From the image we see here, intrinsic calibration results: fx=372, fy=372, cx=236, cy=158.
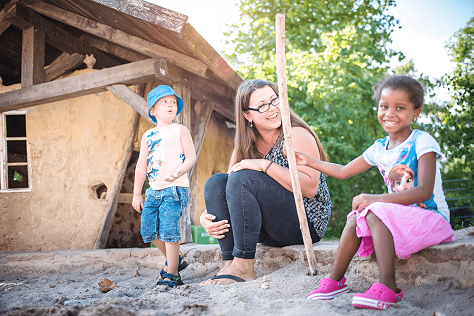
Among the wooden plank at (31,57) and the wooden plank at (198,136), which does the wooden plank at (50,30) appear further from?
the wooden plank at (198,136)

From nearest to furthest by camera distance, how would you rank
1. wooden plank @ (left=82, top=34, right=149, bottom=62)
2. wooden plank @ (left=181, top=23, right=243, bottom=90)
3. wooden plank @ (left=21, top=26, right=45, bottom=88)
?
wooden plank @ (left=181, top=23, right=243, bottom=90), wooden plank @ (left=21, top=26, right=45, bottom=88), wooden plank @ (left=82, top=34, right=149, bottom=62)

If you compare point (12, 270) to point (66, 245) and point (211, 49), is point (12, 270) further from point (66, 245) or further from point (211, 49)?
point (211, 49)

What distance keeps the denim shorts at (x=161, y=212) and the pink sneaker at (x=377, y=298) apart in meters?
1.40

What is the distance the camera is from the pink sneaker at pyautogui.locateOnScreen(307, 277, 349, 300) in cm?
167

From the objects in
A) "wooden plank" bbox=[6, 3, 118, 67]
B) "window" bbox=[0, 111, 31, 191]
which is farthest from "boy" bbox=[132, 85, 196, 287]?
"window" bbox=[0, 111, 31, 191]

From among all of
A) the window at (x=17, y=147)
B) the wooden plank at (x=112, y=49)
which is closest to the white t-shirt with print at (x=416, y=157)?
the wooden plank at (x=112, y=49)

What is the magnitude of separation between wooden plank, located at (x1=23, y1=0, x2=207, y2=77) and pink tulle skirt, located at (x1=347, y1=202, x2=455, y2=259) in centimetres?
284

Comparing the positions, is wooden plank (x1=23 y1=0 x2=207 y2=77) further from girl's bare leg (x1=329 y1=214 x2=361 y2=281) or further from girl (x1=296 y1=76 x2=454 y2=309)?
girl's bare leg (x1=329 y1=214 x2=361 y2=281)

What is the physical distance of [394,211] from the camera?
160 cm

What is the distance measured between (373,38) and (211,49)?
277 inches

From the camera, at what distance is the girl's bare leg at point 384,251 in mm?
1545

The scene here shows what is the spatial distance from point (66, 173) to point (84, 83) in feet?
4.64

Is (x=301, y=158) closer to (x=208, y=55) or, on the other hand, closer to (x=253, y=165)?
(x=253, y=165)

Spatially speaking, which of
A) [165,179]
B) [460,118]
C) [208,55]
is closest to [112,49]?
[208,55]
